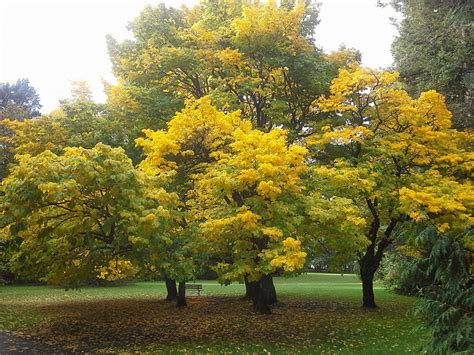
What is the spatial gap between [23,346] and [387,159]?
12.0 metres

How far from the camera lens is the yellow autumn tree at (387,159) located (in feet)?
33.3

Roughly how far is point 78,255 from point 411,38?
13.6 m

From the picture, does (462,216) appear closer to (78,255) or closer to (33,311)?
(78,255)

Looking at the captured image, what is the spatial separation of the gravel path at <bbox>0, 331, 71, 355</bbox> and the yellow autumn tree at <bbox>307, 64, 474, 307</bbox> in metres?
6.91

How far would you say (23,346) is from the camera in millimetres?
9539

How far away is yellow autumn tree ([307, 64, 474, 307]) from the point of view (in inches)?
400

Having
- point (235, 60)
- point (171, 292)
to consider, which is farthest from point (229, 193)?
point (171, 292)

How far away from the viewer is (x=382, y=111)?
1351 cm

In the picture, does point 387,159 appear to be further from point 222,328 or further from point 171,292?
point 171,292

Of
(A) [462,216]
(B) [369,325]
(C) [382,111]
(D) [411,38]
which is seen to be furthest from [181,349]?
(D) [411,38]

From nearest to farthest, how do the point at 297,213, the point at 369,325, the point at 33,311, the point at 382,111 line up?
the point at 297,213
the point at 369,325
the point at 382,111
the point at 33,311

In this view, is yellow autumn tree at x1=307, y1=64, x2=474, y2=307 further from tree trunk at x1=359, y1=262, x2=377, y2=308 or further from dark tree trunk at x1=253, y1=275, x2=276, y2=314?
dark tree trunk at x1=253, y1=275, x2=276, y2=314

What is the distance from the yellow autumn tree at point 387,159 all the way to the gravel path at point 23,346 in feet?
22.7

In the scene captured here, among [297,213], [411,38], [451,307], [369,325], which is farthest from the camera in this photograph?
[411,38]
